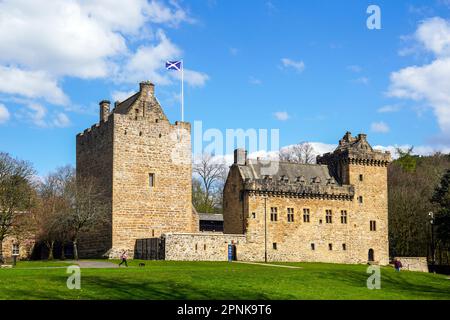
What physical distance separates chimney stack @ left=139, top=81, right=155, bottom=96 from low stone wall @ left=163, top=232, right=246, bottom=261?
41.0 feet

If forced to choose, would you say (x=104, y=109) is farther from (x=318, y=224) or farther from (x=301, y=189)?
(x=318, y=224)

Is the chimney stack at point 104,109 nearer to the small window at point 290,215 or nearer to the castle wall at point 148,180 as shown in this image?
the castle wall at point 148,180

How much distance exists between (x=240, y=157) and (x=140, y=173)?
469 inches

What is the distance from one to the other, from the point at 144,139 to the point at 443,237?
93.8ft

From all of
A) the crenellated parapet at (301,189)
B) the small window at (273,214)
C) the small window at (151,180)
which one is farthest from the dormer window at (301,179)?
the small window at (151,180)

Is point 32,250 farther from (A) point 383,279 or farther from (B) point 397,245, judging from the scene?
(B) point 397,245

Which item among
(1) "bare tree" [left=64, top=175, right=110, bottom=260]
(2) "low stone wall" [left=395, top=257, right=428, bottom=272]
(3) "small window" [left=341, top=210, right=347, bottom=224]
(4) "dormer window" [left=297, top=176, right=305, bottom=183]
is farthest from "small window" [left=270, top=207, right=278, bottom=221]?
(1) "bare tree" [left=64, top=175, right=110, bottom=260]

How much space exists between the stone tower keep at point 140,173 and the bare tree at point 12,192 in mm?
6171

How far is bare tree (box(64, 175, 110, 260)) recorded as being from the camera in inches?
2078

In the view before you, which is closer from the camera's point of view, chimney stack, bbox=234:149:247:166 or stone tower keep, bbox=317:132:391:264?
chimney stack, bbox=234:149:247:166

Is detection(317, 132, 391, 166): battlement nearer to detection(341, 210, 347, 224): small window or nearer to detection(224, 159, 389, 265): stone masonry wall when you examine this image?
detection(224, 159, 389, 265): stone masonry wall
